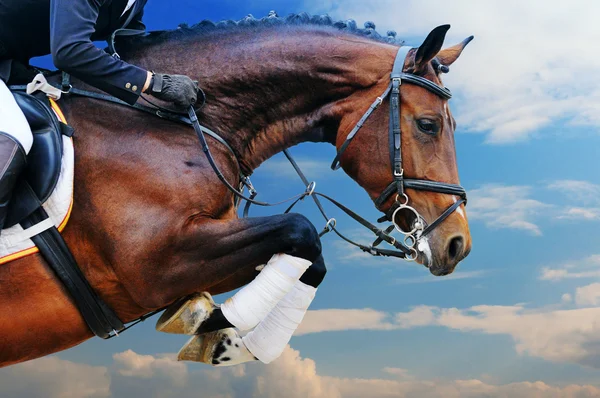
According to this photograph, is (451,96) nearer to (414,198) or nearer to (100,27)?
(414,198)

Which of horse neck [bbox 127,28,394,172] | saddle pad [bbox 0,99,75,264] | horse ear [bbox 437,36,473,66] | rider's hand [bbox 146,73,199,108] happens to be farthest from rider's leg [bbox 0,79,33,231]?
horse ear [bbox 437,36,473,66]

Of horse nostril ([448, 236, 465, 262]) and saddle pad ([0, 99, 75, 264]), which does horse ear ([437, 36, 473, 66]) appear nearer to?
horse nostril ([448, 236, 465, 262])

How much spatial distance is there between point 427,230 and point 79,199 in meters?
2.63

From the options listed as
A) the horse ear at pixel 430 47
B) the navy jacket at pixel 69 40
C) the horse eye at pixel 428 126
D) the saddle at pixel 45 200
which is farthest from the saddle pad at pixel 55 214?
the horse ear at pixel 430 47

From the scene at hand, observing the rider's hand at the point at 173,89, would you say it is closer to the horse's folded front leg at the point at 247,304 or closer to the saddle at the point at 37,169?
the saddle at the point at 37,169

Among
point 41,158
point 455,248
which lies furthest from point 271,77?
point 455,248

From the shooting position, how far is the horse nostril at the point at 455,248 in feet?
18.2

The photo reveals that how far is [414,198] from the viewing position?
5.70 meters

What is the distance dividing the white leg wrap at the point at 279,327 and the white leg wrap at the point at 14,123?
223 centimetres

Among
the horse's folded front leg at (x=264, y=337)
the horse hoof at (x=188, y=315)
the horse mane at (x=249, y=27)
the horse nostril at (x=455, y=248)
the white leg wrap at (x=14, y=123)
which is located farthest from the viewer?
the horse mane at (x=249, y=27)

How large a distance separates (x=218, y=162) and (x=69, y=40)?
140 centimetres

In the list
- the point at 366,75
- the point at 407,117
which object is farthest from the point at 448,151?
the point at 366,75

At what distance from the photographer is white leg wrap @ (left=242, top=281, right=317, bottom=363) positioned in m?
5.73

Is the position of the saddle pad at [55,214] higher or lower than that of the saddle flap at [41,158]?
lower
